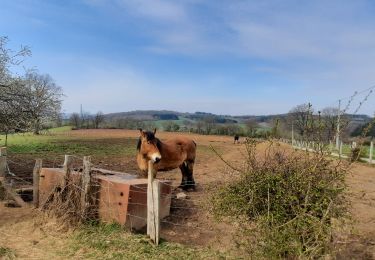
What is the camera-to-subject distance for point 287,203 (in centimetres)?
517

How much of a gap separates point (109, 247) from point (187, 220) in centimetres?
250

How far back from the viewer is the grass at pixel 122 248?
21.6 ft

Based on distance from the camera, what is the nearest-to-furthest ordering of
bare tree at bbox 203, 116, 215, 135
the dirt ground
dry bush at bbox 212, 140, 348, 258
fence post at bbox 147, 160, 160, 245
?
dry bush at bbox 212, 140, 348, 258 < the dirt ground < fence post at bbox 147, 160, 160, 245 < bare tree at bbox 203, 116, 215, 135

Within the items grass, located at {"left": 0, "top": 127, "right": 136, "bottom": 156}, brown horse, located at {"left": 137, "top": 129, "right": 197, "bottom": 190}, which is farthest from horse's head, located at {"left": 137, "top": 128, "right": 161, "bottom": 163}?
grass, located at {"left": 0, "top": 127, "right": 136, "bottom": 156}

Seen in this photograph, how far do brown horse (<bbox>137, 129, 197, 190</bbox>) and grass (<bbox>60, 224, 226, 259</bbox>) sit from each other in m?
2.87

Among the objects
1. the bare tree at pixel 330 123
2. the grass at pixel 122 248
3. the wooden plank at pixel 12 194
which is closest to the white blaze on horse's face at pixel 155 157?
the grass at pixel 122 248

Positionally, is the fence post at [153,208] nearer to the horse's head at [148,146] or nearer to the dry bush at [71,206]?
the dry bush at [71,206]

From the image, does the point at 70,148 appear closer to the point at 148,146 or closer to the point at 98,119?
the point at 148,146

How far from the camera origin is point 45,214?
8.46 meters

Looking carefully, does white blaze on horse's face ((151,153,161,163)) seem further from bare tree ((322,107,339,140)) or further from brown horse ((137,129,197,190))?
bare tree ((322,107,339,140))

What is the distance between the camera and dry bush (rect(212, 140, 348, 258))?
4.89 meters

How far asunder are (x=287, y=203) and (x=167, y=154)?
6563 mm

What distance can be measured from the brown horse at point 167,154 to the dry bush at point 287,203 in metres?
4.77

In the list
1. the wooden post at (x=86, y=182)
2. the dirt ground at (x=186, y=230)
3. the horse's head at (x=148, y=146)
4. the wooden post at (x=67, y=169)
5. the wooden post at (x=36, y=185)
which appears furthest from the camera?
the horse's head at (x=148, y=146)
